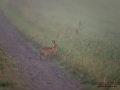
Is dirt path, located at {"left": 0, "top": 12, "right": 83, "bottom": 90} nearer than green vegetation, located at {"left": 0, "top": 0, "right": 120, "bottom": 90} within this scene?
Yes

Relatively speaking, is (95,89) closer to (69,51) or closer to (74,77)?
(74,77)

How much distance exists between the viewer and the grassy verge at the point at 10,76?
8.21 m

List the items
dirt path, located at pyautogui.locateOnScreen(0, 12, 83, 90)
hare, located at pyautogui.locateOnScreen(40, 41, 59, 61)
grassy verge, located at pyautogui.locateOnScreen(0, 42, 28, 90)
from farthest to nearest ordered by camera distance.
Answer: hare, located at pyautogui.locateOnScreen(40, 41, 59, 61)
dirt path, located at pyautogui.locateOnScreen(0, 12, 83, 90)
grassy verge, located at pyautogui.locateOnScreen(0, 42, 28, 90)

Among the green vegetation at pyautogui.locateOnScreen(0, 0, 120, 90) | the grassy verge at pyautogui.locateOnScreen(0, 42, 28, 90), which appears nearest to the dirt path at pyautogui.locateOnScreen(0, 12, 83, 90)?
the grassy verge at pyautogui.locateOnScreen(0, 42, 28, 90)

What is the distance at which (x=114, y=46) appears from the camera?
44.3ft

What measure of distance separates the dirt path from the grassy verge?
11.9 inches

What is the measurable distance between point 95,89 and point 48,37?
7942mm

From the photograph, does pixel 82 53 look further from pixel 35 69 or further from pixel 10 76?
pixel 10 76

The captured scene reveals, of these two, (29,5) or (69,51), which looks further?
(29,5)

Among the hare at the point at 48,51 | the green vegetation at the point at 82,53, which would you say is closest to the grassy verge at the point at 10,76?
the hare at the point at 48,51

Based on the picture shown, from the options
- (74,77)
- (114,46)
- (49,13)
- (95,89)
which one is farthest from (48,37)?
(49,13)

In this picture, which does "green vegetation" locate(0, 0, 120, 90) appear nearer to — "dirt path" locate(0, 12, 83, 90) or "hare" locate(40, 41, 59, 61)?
"hare" locate(40, 41, 59, 61)

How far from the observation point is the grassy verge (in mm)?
8211

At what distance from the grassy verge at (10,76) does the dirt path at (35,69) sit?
0.99 feet
